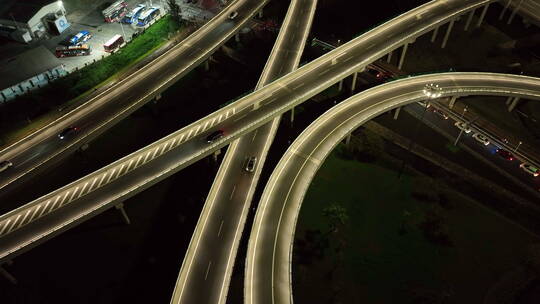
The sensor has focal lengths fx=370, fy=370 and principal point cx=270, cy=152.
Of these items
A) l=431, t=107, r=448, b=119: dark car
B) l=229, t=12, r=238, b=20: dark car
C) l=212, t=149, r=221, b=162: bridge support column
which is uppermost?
l=431, t=107, r=448, b=119: dark car

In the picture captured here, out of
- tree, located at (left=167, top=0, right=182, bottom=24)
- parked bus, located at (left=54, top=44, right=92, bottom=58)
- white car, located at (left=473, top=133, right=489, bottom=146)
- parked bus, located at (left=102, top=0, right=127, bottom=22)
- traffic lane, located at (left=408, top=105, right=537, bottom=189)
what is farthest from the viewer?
parked bus, located at (left=102, top=0, right=127, bottom=22)

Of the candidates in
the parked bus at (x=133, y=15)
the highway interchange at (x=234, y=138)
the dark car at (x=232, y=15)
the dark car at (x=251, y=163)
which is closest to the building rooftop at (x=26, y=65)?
the parked bus at (x=133, y=15)

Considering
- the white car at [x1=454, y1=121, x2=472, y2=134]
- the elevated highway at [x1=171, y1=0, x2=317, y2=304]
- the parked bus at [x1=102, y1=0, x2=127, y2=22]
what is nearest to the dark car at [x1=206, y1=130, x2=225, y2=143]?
the elevated highway at [x1=171, y1=0, x2=317, y2=304]

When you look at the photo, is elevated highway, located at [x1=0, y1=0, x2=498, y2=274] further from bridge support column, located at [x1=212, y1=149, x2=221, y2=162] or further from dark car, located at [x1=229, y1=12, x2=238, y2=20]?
dark car, located at [x1=229, y1=12, x2=238, y2=20]

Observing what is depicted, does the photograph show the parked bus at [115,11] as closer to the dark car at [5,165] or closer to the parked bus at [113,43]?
the parked bus at [113,43]

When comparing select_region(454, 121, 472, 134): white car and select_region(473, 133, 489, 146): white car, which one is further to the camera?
select_region(454, 121, 472, 134): white car

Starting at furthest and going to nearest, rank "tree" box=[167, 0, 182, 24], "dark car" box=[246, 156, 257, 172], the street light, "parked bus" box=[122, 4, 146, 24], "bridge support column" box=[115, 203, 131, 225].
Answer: "parked bus" box=[122, 4, 146, 24], "tree" box=[167, 0, 182, 24], the street light, "bridge support column" box=[115, 203, 131, 225], "dark car" box=[246, 156, 257, 172]
